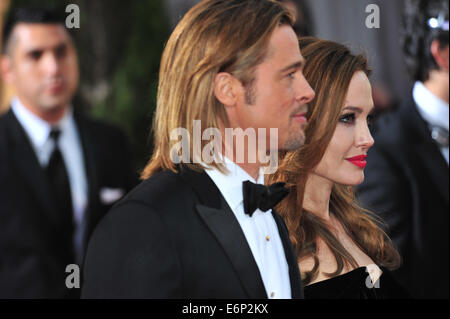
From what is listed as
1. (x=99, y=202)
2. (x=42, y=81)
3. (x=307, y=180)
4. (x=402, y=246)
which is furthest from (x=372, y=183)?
(x=42, y=81)

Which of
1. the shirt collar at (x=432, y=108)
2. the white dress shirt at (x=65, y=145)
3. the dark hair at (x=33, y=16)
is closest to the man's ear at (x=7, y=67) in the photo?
the dark hair at (x=33, y=16)

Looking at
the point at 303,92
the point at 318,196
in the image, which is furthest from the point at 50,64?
the point at 303,92

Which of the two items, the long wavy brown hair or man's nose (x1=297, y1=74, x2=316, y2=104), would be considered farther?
the long wavy brown hair

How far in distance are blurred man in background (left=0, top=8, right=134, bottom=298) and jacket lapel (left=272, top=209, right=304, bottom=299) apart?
1915 mm

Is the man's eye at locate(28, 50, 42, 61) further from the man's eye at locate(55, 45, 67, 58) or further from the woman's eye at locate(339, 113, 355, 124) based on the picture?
the woman's eye at locate(339, 113, 355, 124)

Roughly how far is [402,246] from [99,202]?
5.50ft

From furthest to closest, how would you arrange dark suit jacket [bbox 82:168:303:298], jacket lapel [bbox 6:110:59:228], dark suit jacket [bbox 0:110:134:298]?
jacket lapel [bbox 6:110:59:228]
dark suit jacket [bbox 0:110:134:298]
dark suit jacket [bbox 82:168:303:298]

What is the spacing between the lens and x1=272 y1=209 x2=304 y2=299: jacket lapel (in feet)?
5.17

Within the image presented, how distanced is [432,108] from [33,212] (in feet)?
7.38

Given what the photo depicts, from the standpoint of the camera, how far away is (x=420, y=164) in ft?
9.93

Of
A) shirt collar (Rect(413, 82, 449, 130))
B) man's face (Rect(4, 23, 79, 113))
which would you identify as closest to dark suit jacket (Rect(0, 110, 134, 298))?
man's face (Rect(4, 23, 79, 113))

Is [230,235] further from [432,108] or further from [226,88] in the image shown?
[432,108]

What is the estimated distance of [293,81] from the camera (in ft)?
4.99

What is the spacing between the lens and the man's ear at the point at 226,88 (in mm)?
1506
